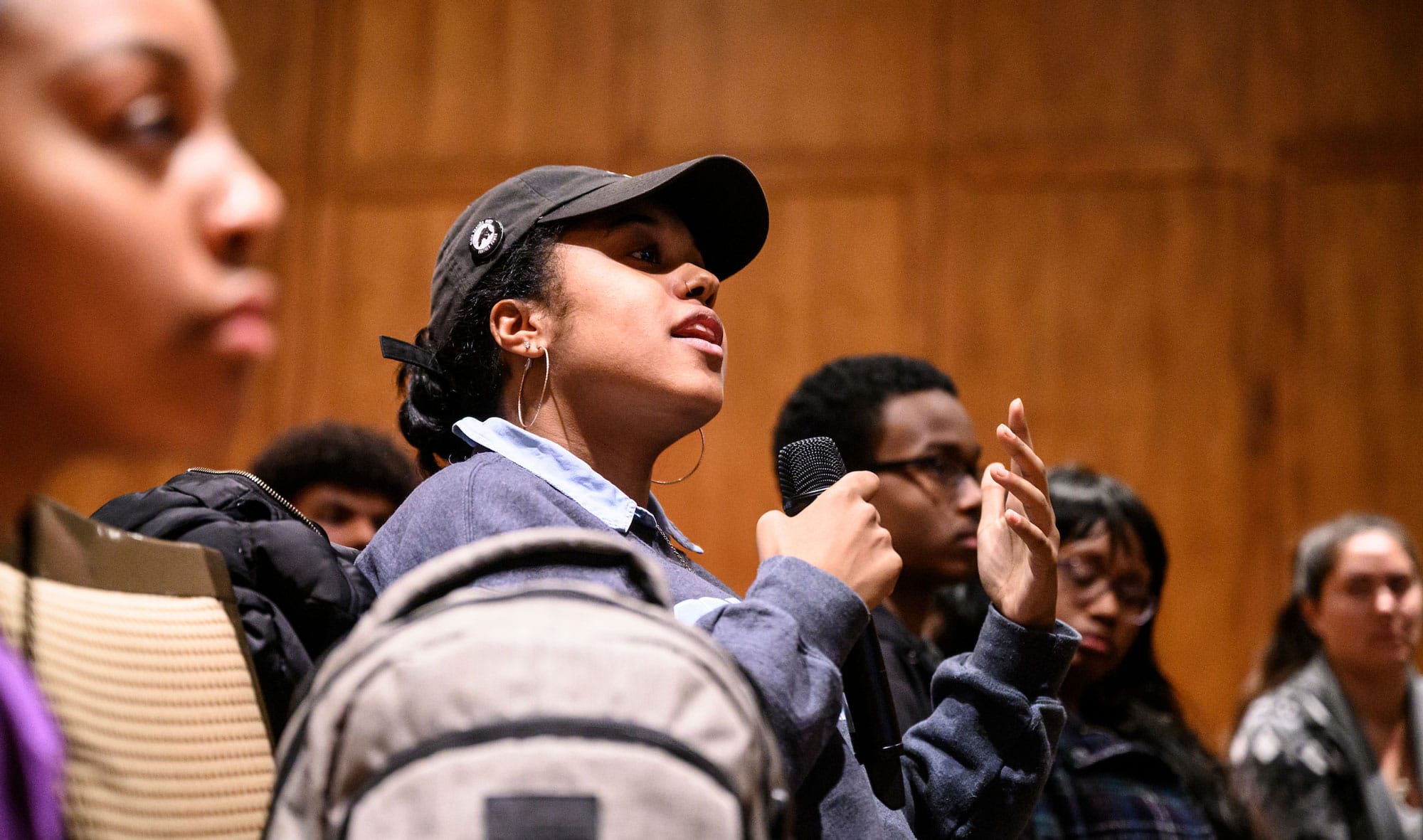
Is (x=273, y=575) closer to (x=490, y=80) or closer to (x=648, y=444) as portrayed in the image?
(x=648, y=444)

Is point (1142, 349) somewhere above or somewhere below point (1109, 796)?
above

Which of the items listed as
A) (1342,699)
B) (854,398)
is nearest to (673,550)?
(854,398)

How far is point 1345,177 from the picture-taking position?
13.2 feet

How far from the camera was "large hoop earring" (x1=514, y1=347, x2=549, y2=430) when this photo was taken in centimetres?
143

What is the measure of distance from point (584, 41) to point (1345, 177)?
250cm

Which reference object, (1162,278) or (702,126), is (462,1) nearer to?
(702,126)

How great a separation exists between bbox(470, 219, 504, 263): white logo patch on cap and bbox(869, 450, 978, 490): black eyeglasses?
3.39ft

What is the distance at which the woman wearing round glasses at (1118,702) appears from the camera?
217cm

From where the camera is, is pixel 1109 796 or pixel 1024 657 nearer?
pixel 1024 657

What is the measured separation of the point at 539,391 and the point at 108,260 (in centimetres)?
81

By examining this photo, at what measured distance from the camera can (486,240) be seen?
1444mm

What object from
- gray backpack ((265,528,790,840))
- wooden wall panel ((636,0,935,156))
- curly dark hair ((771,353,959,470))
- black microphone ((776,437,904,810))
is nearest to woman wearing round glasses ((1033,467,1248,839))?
curly dark hair ((771,353,959,470))

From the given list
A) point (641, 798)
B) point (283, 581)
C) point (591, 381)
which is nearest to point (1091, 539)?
point (591, 381)

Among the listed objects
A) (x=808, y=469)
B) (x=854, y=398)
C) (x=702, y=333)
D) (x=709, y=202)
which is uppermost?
(x=709, y=202)
